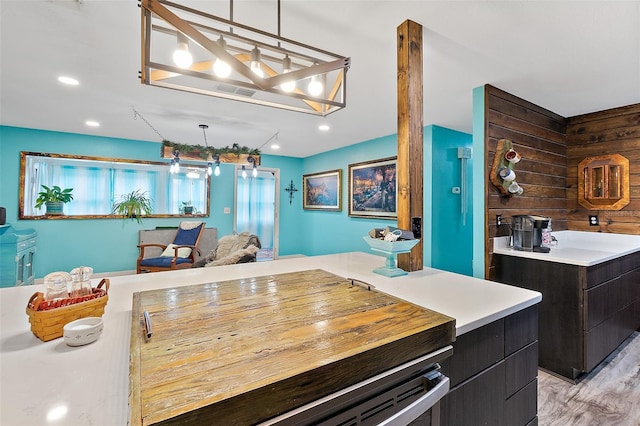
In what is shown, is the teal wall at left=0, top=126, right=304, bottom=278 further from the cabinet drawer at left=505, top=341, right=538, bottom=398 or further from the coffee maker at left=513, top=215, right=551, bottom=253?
the cabinet drawer at left=505, top=341, right=538, bottom=398

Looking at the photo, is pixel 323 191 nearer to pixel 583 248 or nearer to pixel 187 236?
pixel 187 236

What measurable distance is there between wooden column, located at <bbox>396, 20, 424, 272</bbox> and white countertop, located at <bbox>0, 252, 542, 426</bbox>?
1.02ft

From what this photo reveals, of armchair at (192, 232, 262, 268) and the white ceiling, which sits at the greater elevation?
the white ceiling

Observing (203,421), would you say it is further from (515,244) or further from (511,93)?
(511,93)

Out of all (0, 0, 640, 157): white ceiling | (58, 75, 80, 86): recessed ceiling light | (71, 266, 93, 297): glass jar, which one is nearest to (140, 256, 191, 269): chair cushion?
(0, 0, 640, 157): white ceiling

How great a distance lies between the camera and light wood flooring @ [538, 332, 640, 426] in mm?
1779


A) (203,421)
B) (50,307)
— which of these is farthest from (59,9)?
(203,421)

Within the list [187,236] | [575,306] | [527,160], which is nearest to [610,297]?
[575,306]

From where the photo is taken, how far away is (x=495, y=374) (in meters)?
1.14

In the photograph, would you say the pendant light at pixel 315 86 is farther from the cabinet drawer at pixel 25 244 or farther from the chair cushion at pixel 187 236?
the cabinet drawer at pixel 25 244

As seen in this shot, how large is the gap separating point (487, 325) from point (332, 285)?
0.63 metres

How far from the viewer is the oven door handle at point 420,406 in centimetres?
76

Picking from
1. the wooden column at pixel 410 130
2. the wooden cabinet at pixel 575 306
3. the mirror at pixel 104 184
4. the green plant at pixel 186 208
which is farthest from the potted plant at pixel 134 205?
the wooden cabinet at pixel 575 306

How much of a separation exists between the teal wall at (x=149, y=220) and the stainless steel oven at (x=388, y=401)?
9.70ft
